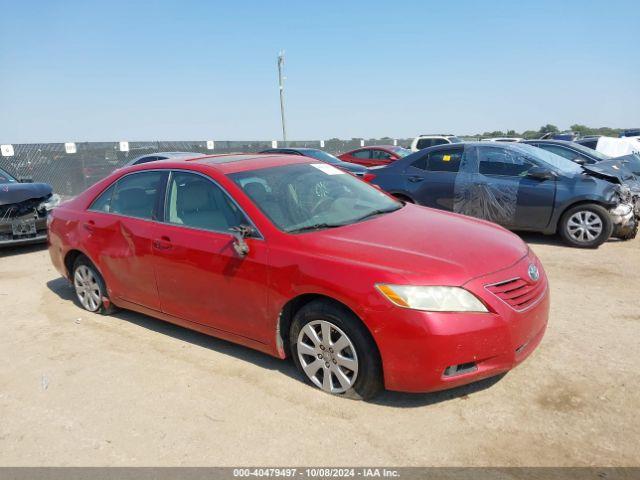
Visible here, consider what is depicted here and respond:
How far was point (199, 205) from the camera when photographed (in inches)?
152

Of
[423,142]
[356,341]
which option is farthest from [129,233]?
[423,142]

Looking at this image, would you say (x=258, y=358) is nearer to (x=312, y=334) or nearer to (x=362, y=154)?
(x=312, y=334)

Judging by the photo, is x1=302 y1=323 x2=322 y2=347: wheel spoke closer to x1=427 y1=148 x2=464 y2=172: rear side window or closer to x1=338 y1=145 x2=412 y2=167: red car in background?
x1=427 y1=148 x2=464 y2=172: rear side window

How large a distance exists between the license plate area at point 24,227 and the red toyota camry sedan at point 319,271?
3759 mm

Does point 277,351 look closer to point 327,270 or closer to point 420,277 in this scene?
point 327,270

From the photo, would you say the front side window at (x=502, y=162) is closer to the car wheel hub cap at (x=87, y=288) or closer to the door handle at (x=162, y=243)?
the door handle at (x=162, y=243)

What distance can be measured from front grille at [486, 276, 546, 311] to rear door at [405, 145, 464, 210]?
185 inches

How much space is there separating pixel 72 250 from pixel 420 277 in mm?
3757

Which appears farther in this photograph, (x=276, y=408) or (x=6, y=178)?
(x=6, y=178)

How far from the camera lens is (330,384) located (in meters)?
3.21

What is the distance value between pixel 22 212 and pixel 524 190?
7.78 metres

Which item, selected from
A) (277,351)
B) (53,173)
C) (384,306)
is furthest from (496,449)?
(53,173)

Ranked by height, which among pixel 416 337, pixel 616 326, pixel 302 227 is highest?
pixel 302 227

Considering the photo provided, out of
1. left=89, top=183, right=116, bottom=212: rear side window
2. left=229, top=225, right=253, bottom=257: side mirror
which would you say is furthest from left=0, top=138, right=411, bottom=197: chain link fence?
left=229, top=225, right=253, bottom=257: side mirror
